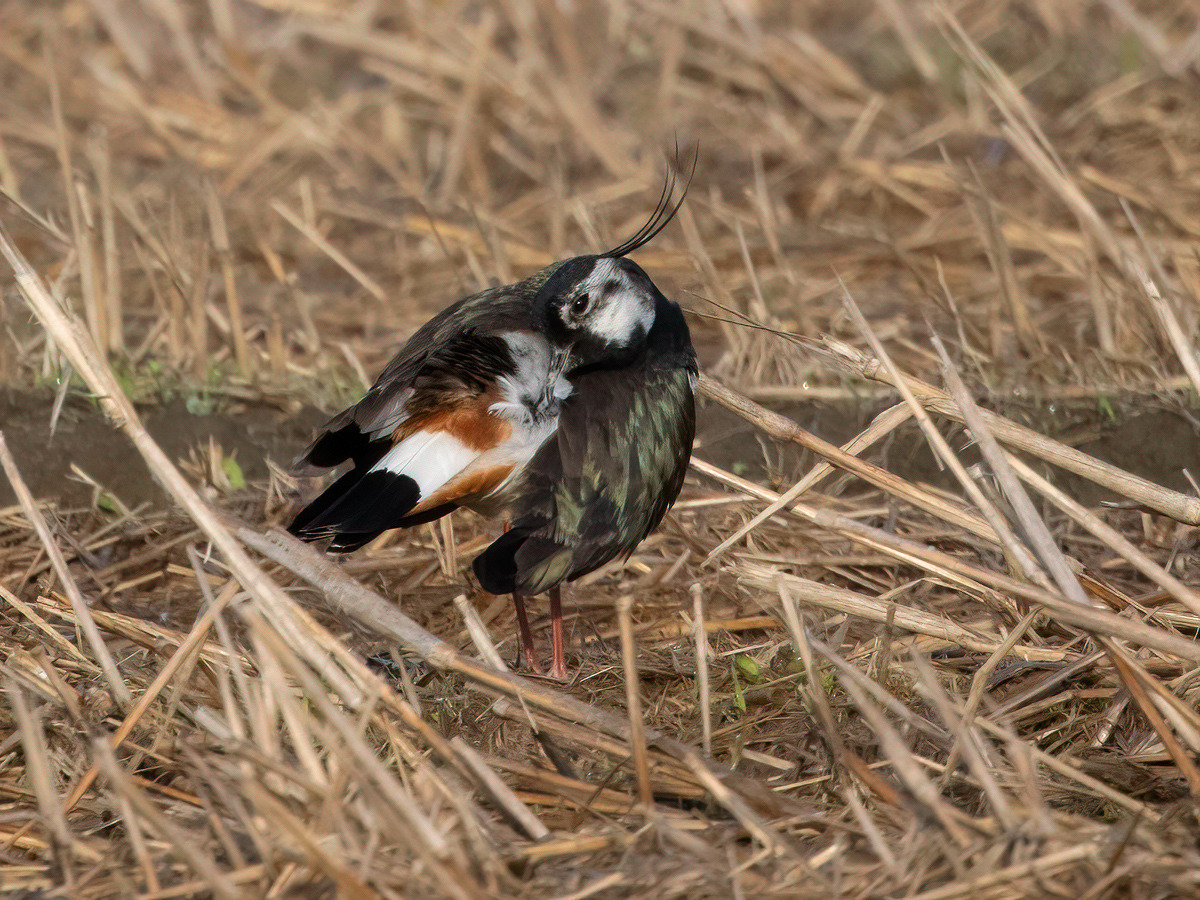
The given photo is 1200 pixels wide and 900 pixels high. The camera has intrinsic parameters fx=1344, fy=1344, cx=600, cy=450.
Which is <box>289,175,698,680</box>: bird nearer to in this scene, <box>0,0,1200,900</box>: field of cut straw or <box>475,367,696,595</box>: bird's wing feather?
<box>475,367,696,595</box>: bird's wing feather

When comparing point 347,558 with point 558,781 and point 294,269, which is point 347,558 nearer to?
point 558,781

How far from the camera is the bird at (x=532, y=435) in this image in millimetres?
2389

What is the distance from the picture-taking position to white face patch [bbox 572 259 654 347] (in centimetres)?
259

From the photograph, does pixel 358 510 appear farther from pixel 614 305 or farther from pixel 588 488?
pixel 614 305

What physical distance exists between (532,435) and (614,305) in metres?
0.33

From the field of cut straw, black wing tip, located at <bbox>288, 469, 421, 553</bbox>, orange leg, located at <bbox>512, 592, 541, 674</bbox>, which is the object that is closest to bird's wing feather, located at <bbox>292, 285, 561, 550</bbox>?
black wing tip, located at <bbox>288, 469, 421, 553</bbox>

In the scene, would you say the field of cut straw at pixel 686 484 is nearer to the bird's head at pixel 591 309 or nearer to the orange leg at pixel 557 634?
→ the orange leg at pixel 557 634

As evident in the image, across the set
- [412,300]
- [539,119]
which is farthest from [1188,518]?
[539,119]

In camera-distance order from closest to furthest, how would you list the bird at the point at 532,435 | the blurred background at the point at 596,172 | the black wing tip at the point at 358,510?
the black wing tip at the point at 358,510
the bird at the point at 532,435
the blurred background at the point at 596,172

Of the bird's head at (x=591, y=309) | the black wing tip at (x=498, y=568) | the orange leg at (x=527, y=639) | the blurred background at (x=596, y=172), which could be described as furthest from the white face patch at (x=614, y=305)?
the blurred background at (x=596, y=172)

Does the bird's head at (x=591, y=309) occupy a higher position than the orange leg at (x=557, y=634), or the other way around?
the bird's head at (x=591, y=309)

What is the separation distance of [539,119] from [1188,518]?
13.0 ft

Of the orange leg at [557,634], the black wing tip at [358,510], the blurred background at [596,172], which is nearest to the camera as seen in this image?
the black wing tip at [358,510]

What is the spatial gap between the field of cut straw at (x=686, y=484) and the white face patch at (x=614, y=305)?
23cm
